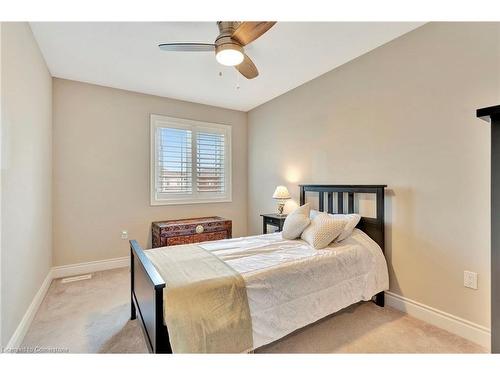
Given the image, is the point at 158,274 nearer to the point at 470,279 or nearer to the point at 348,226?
the point at 348,226

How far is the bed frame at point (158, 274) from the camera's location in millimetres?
1372

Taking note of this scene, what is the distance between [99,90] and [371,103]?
142 inches

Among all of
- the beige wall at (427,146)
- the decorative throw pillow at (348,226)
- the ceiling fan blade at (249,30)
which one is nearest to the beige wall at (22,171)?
the ceiling fan blade at (249,30)

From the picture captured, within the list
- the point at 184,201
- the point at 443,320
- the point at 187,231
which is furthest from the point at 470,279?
the point at 184,201

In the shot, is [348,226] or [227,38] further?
[348,226]

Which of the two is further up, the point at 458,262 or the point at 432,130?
the point at 432,130

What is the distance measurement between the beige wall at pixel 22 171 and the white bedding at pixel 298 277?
1.46 metres

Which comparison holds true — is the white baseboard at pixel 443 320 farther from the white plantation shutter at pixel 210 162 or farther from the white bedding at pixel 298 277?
the white plantation shutter at pixel 210 162

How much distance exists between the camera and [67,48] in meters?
2.53

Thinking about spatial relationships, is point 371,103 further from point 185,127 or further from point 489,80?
point 185,127

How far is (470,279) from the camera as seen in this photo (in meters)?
1.94

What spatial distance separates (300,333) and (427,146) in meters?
1.98
